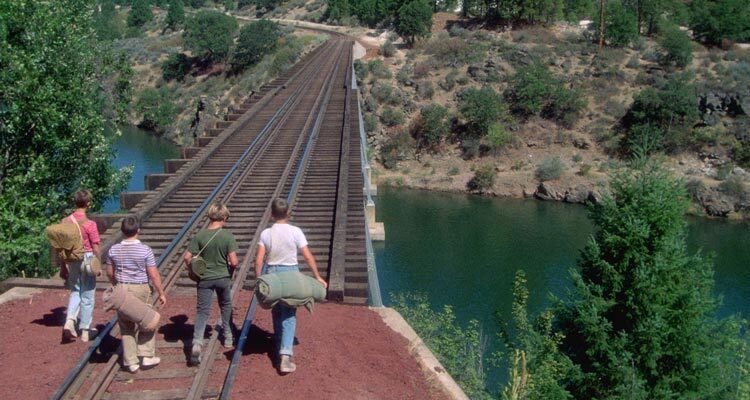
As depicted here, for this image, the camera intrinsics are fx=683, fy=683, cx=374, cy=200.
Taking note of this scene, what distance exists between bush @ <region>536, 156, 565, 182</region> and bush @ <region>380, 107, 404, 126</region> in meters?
10.5

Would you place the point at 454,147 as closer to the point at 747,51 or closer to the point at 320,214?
the point at 747,51

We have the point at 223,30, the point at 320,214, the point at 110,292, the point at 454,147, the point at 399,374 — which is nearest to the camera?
the point at 110,292

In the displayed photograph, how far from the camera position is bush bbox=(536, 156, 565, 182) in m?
40.2

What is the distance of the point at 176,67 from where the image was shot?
72.3 meters

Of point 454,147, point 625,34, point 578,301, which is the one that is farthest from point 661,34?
point 578,301

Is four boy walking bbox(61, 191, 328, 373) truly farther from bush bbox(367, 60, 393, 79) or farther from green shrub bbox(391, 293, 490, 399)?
bush bbox(367, 60, 393, 79)

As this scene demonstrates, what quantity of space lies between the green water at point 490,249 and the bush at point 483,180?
104 centimetres

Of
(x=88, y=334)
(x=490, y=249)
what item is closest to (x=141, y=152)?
(x=490, y=249)

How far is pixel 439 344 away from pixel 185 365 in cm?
727

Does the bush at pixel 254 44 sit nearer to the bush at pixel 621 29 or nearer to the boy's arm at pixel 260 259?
the bush at pixel 621 29

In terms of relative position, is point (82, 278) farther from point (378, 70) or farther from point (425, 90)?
point (378, 70)

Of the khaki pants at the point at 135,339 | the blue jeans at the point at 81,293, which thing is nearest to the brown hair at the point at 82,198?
the blue jeans at the point at 81,293

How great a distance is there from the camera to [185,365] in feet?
21.8

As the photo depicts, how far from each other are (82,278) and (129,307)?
1049 millimetres
